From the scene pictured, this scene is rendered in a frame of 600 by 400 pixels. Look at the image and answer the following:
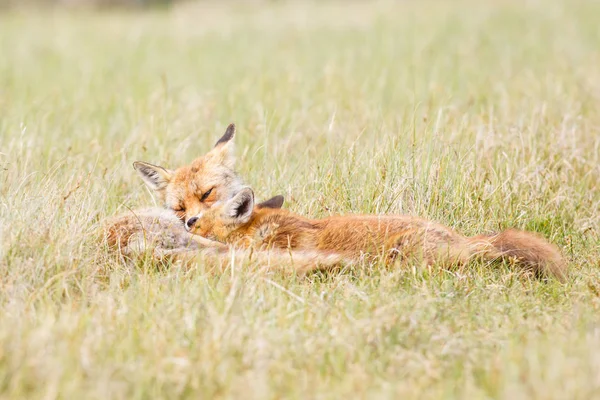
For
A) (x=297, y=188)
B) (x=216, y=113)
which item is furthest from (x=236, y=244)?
(x=216, y=113)

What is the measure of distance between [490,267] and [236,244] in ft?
4.95

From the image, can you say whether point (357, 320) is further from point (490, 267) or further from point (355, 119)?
point (355, 119)

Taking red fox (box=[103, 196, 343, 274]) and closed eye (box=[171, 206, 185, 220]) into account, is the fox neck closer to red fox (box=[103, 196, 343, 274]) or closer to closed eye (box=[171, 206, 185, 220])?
red fox (box=[103, 196, 343, 274])

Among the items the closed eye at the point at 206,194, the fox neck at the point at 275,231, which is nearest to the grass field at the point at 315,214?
the fox neck at the point at 275,231

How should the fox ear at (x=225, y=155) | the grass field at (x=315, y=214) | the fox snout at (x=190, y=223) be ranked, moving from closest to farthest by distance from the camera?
the grass field at (x=315, y=214)
the fox snout at (x=190, y=223)
the fox ear at (x=225, y=155)

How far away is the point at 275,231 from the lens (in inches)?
191

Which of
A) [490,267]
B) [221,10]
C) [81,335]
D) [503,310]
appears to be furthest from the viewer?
[221,10]

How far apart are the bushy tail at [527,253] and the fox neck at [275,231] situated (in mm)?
988

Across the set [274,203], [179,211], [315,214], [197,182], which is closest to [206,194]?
[197,182]

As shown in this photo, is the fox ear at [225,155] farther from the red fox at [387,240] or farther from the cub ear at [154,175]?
the red fox at [387,240]

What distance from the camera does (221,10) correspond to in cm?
2344

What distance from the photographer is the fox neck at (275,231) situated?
193 inches

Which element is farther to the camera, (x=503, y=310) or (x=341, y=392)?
(x=503, y=310)

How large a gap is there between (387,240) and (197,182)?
1521 millimetres
